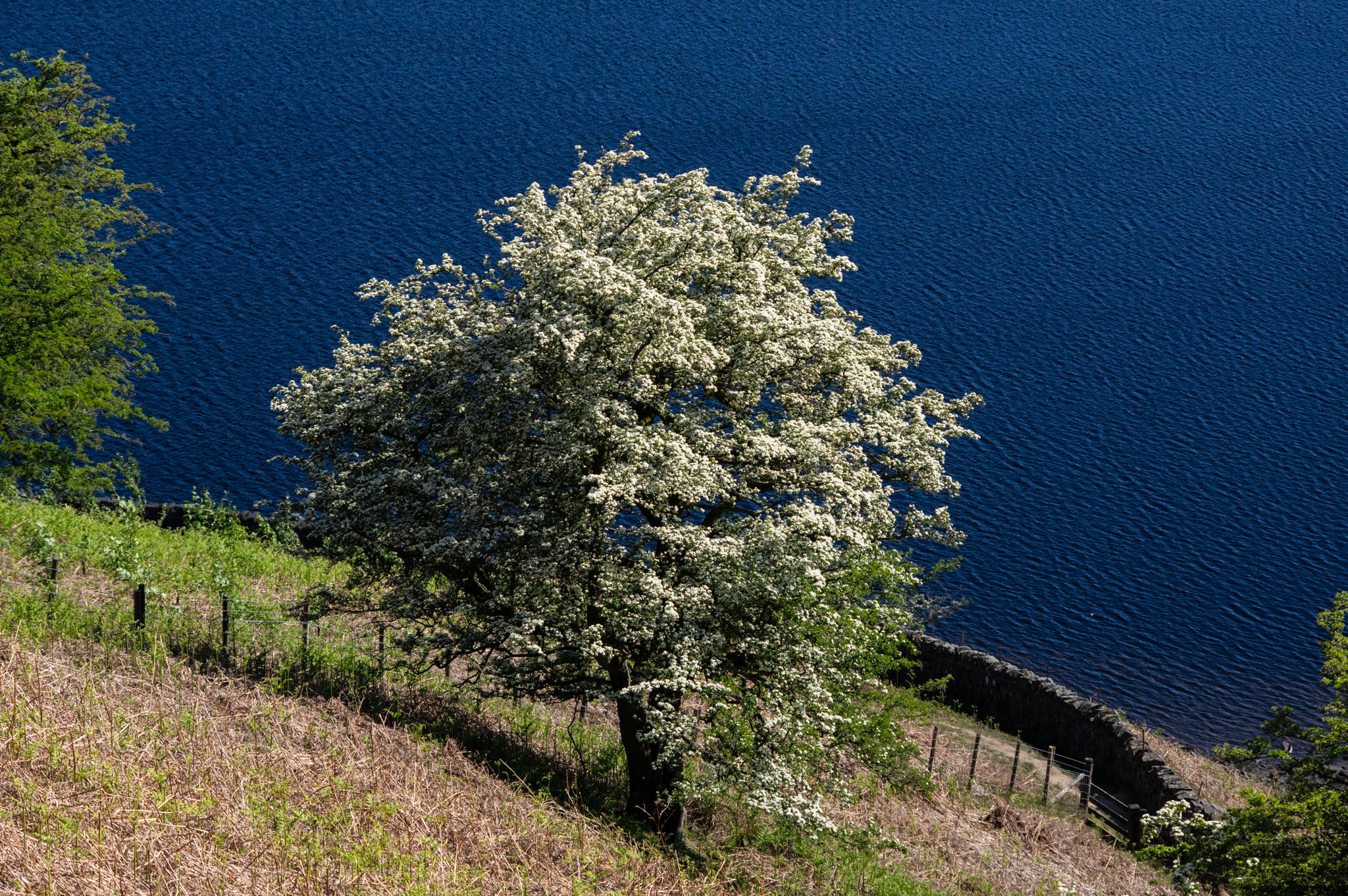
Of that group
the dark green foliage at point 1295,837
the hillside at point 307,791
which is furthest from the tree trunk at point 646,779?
the dark green foliage at point 1295,837

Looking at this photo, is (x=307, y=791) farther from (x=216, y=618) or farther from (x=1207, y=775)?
(x=1207, y=775)

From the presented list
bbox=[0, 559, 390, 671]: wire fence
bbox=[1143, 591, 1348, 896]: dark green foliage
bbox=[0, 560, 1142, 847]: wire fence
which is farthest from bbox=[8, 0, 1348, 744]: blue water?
bbox=[0, 559, 390, 671]: wire fence

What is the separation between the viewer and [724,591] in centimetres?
1938

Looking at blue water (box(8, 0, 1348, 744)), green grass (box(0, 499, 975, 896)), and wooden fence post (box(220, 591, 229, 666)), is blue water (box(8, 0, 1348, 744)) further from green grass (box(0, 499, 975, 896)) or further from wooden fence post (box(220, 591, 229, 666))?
wooden fence post (box(220, 591, 229, 666))

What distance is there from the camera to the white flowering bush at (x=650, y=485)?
776 inches

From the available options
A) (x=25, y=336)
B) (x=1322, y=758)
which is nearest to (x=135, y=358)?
(x=25, y=336)

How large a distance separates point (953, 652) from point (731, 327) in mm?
23303

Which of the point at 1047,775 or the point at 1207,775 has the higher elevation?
the point at 1207,775

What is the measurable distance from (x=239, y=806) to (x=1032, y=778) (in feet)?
89.3

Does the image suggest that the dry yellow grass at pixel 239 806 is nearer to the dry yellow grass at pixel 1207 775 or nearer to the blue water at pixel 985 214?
the dry yellow grass at pixel 1207 775

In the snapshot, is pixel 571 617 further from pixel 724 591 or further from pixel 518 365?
pixel 518 365

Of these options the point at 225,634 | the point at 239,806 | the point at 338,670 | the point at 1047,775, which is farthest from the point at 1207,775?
the point at 239,806

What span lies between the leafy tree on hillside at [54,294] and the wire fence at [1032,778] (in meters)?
31.6

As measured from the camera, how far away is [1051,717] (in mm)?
38438
